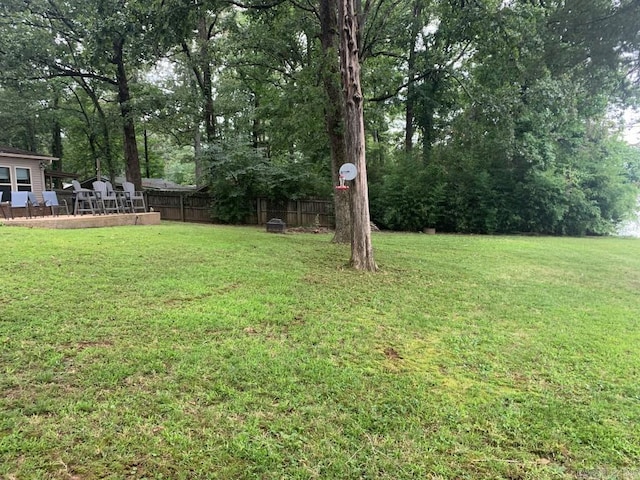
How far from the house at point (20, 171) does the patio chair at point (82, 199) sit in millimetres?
3482

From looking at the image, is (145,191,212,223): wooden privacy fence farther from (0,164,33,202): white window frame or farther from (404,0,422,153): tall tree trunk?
(404,0,422,153): tall tree trunk

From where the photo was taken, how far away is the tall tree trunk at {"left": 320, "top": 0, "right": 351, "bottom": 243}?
7.76m

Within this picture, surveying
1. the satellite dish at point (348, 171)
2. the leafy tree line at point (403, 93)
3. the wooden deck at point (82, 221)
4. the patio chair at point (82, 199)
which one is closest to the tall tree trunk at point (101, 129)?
the leafy tree line at point (403, 93)

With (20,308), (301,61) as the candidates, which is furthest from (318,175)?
(20,308)

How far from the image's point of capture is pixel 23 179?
13.4 meters

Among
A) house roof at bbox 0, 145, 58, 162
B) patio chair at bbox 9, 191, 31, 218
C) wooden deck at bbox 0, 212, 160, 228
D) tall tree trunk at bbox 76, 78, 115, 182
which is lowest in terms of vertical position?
wooden deck at bbox 0, 212, 160, 228

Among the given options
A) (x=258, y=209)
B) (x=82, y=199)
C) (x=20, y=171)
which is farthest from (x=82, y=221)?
(x=20, y=171)

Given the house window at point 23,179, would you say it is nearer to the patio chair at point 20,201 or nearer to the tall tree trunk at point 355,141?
the patio chair at point 20,201

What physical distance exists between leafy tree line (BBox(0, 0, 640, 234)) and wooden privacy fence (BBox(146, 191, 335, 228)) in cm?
49

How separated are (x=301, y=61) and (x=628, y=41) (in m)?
8.09

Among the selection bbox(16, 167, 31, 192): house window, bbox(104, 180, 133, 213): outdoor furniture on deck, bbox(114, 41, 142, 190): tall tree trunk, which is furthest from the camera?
bbox(114, 41, 142, 190): tall tree trunk

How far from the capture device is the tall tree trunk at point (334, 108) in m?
7.76

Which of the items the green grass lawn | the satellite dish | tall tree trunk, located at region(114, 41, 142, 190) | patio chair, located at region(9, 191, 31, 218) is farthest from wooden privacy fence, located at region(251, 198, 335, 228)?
the green grass lawn

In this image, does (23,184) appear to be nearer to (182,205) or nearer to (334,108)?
(182,205)
